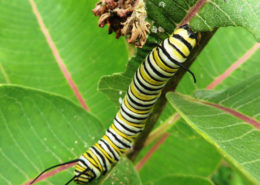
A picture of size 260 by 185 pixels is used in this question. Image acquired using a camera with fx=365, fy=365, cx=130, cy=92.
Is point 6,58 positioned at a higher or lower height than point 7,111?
higher

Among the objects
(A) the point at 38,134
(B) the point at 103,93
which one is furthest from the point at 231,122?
(A) the point at 38,134

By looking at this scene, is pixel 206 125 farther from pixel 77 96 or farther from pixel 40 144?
pixel 77 96

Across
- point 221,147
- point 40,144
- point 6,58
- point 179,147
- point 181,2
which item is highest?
point 6,58

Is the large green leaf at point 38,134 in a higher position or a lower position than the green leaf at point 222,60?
higher

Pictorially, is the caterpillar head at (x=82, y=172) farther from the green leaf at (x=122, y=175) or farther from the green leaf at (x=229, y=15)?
the green leaf at (x=229, y=15)

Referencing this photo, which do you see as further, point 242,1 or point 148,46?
point 148,46

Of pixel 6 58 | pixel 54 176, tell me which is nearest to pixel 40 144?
pixel 54 176

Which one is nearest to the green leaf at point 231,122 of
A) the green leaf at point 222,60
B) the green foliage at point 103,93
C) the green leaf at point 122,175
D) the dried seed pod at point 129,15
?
the green foliage at point 103,93

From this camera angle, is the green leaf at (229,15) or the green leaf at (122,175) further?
the green leaf at (122,175)
